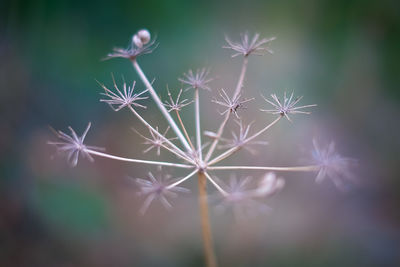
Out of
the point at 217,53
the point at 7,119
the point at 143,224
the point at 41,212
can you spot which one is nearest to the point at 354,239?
the point at 143,224

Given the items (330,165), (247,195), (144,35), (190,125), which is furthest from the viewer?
(190,125)

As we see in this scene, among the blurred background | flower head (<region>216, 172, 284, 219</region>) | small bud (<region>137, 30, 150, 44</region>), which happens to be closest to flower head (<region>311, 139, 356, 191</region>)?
flower head (<region>216, 172, 284, 219</region>)

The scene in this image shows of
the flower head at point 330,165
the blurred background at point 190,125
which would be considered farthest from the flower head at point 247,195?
the blurred background at point 190,125

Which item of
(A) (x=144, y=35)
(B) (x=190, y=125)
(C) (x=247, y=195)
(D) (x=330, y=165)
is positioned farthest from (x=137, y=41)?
(B) (x=190, y=125)

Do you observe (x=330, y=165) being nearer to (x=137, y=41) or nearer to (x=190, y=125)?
(x=137, y=41)

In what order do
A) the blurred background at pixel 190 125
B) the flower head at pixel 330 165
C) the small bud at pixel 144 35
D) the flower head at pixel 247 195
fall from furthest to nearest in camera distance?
the blurred background at pixel 190 125, the small bud at pixel 144 35, the flower head at pixel 330 165, the flower head at pixel 247 195

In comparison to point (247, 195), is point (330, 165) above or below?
above

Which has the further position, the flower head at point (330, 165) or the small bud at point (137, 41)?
the small bud at point (137, 41)

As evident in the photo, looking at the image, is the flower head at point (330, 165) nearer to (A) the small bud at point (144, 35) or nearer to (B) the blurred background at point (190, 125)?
(A) the small bud at point (144, 35)
